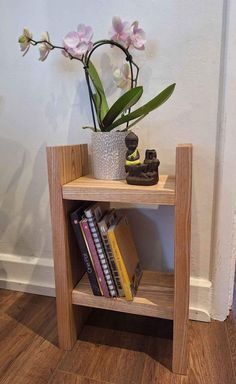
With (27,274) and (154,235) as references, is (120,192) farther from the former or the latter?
(27,274)

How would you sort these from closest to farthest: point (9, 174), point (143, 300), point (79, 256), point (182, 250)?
point (182, 250)
point (143, 300)
point (79, 256)
point (9, 174)

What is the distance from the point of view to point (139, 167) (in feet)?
2.14

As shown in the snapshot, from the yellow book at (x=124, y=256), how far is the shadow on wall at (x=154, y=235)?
99 millimetres

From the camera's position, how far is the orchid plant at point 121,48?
663 millimetres

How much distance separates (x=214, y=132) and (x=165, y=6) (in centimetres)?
41

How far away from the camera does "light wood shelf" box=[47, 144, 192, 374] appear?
0.61m

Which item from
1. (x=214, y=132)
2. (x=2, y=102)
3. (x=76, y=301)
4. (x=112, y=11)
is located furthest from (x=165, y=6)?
(x=76, y=301)

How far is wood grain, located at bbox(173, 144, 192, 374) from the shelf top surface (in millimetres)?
30

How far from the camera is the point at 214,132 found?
2.63ft

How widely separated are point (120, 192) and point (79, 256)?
12.6 inches

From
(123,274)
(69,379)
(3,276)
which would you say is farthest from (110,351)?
(3,276)

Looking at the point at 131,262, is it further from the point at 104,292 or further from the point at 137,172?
the point at 137,172

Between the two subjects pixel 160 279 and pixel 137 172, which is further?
pixel 160 279

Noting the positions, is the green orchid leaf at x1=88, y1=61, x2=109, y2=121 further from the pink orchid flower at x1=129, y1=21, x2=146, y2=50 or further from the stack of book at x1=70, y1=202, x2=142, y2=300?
the stack of book at x1=70, y1=202, x2=142, y2=300
